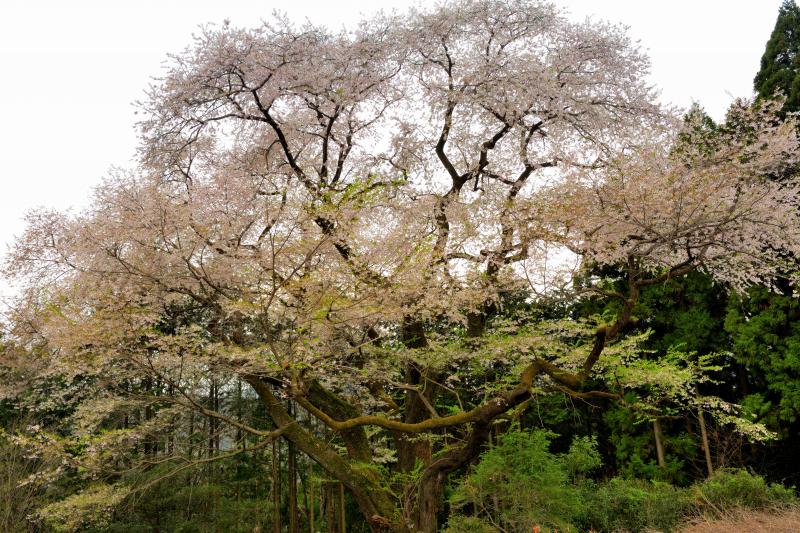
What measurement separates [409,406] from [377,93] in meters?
4.38

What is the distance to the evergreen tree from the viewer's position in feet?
38.3

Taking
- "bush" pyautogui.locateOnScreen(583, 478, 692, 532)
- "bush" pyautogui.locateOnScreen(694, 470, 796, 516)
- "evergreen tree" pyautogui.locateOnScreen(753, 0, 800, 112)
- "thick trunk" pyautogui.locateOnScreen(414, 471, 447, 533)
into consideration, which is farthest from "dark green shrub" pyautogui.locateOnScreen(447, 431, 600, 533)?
"evergreen tree" pyautogui.locateOnScreen(753, 0, 800, 112)

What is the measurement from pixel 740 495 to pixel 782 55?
9505 millimetres

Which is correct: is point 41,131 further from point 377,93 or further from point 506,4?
point 506,4

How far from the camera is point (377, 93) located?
7.61 metres

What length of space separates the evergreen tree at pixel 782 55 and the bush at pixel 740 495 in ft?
26.2

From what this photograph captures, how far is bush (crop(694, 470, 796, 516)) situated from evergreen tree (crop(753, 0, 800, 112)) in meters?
7.99

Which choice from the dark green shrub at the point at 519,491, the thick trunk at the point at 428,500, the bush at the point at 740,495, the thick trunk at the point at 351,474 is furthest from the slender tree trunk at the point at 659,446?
the thick trunk at the point at 351,474

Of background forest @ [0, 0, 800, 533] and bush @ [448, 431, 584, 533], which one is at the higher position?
background forest @ [0, 0, 800, 533]

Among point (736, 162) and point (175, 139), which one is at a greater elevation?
point (175, 139)

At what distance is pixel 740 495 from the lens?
8.58 m

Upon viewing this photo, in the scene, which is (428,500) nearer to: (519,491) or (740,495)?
(519,491)

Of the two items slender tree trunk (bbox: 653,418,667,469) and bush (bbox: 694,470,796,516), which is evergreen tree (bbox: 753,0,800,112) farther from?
slender tree trunk (bbox: 653,418,667,469)

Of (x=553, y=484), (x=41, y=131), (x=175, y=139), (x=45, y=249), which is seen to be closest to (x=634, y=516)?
(x=553, y=484)
